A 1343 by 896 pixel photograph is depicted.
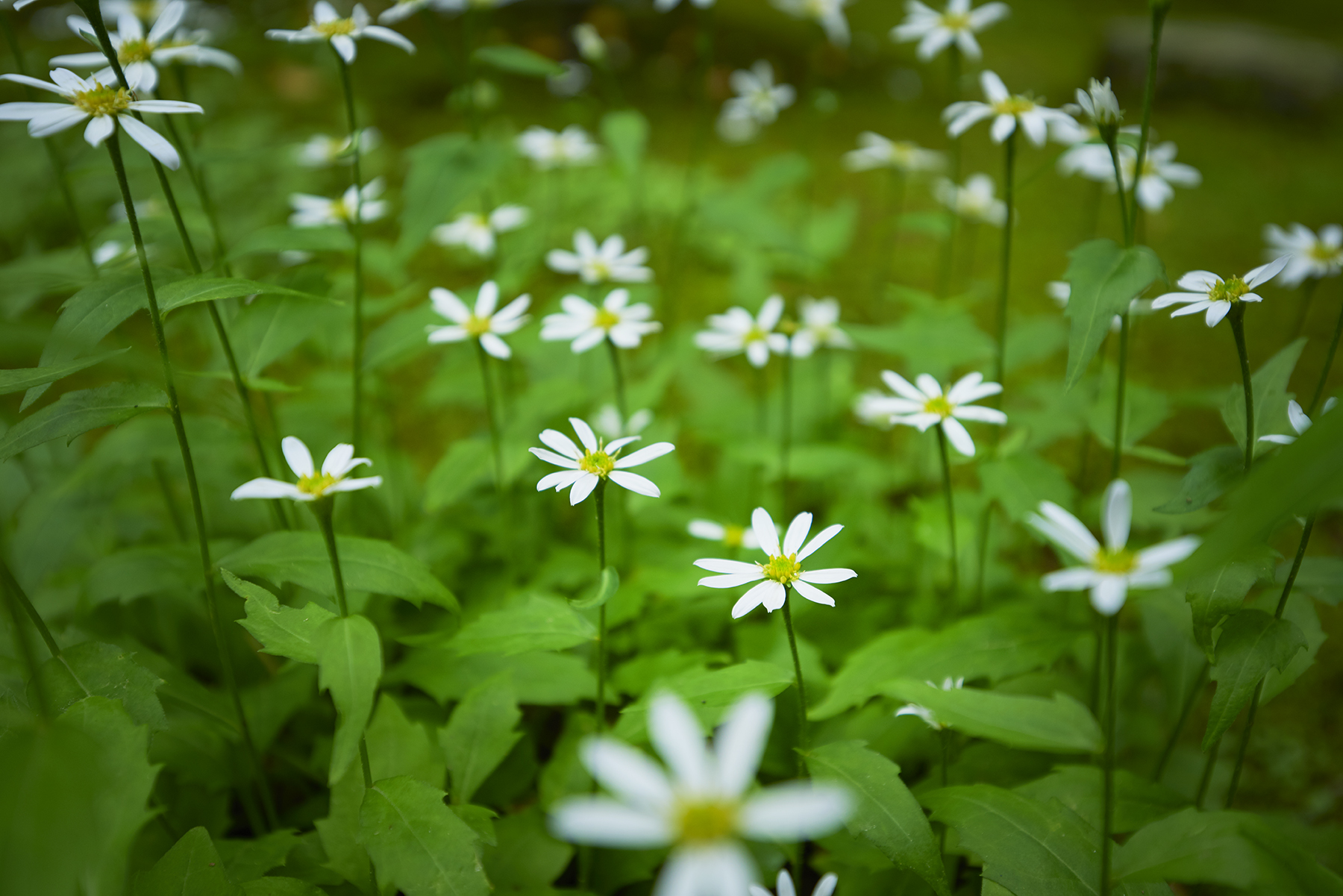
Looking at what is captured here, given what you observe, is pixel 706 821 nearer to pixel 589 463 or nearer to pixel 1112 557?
pixel 1112 557

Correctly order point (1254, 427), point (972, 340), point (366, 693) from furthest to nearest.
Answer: point (972, 340) < point (1254, 427) < point (366, 693)

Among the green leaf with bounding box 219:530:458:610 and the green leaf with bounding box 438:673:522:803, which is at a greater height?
the green leaf with bounding box 219:530:458:610

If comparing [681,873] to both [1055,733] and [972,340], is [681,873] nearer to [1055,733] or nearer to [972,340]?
[1055,733]

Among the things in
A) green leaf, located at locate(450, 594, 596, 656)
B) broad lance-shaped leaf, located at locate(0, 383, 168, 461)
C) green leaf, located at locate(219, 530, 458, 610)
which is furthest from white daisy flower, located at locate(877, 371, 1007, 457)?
broad lance-shaped leaf, located at locate(0, 383, 168, 461)

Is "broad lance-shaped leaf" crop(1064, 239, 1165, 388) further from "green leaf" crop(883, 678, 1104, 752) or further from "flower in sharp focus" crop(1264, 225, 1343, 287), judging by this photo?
"flower in sharp focus" crop(1264, 225, 1343, 287)

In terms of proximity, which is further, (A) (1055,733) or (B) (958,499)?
(B) (958,499)

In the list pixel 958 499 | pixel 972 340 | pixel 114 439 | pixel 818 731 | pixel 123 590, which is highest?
pixel 972 340

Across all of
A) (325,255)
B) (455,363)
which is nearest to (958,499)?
(455,363)
